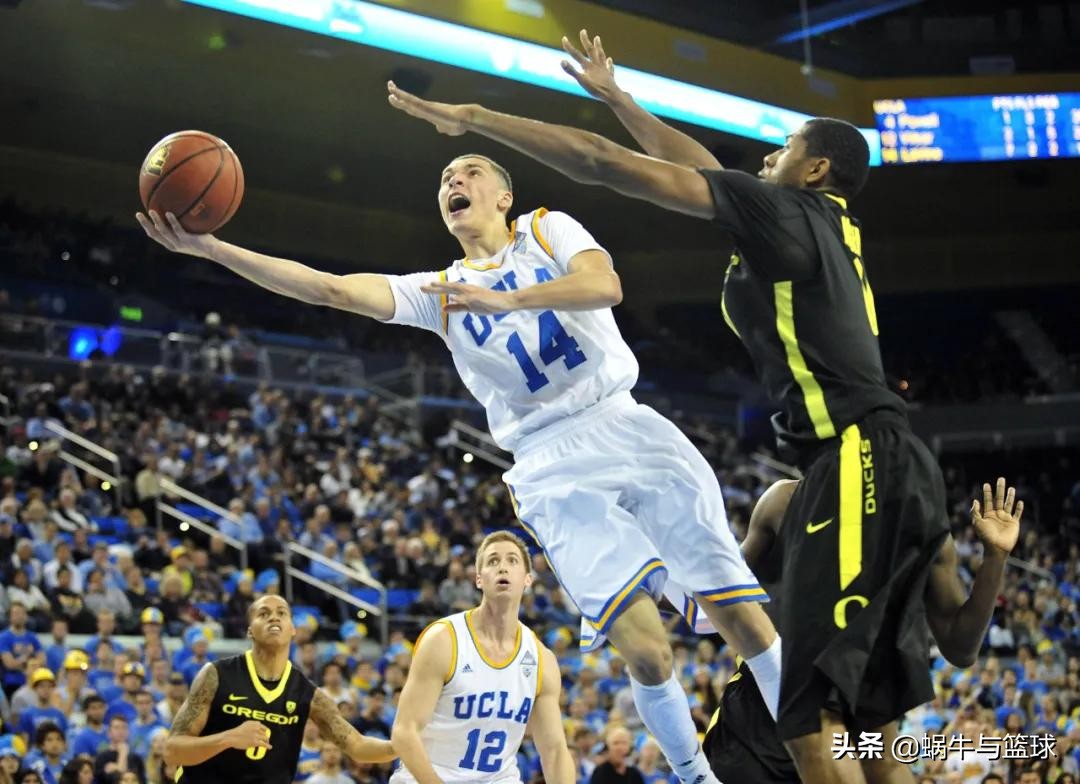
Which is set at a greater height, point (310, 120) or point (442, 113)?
point (310, 120)

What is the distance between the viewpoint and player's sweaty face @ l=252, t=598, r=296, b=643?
6480mm

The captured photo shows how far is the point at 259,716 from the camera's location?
6449 mm

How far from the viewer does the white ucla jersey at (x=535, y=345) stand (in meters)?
5.43

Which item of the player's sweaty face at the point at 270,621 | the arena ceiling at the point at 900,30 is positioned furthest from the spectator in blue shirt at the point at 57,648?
the arena ceiling at the point at 900,30

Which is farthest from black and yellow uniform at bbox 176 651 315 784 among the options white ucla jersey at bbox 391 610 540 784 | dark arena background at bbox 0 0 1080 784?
dark arena background at bbox 0 0 1080 784

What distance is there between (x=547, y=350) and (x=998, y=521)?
6.20 ft

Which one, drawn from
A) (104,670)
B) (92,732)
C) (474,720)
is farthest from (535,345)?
(104,670)

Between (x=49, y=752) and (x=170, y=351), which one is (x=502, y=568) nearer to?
(x=49, y=752)

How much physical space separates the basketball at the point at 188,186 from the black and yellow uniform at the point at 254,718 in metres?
2.32

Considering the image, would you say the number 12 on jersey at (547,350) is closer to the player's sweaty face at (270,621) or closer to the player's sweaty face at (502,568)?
the player's sweaty face at (502,568)

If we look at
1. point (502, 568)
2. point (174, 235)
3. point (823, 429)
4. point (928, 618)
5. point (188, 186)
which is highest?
point (188, 186)

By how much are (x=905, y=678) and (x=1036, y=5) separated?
2465 cm

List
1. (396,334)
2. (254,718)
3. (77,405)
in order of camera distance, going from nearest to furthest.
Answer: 1. (254,718)
2. (77,405)
3. (396,334)

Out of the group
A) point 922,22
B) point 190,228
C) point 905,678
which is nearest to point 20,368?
point 190,228
